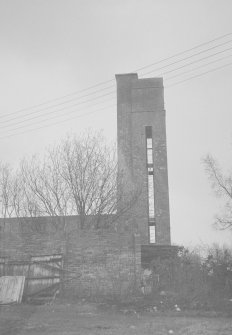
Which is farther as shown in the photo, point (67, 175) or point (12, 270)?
point (67, 175)

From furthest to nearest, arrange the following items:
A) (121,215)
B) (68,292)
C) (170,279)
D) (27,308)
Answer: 1. (121,215)
2. (170,279)
3. (68,292)
4. (27,308)

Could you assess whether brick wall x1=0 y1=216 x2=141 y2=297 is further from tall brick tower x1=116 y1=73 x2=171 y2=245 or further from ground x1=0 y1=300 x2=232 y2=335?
tall brick tower x1=116 y1=73 x2=171 y2=245

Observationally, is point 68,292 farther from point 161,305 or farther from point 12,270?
point 161,305

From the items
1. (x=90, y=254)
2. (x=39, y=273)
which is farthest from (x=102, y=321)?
(x=39, y=273)

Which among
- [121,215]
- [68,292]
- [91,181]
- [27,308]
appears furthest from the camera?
[121,215]

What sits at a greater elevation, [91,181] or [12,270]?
[91,181]

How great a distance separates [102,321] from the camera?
9.98 meters

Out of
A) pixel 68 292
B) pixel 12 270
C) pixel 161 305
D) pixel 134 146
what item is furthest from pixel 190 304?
pixel 134 146

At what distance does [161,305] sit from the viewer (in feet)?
39.1

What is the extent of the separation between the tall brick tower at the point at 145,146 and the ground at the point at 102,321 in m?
14.0

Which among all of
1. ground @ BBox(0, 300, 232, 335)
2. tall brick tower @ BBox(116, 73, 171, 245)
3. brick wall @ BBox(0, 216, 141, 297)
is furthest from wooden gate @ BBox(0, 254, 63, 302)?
tall brick tower @ BBox(116, 73, 171, 245)

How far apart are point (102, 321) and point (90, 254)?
426cm

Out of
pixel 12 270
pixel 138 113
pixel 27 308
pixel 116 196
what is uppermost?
pixel 138 113

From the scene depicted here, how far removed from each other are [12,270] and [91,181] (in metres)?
6.26
